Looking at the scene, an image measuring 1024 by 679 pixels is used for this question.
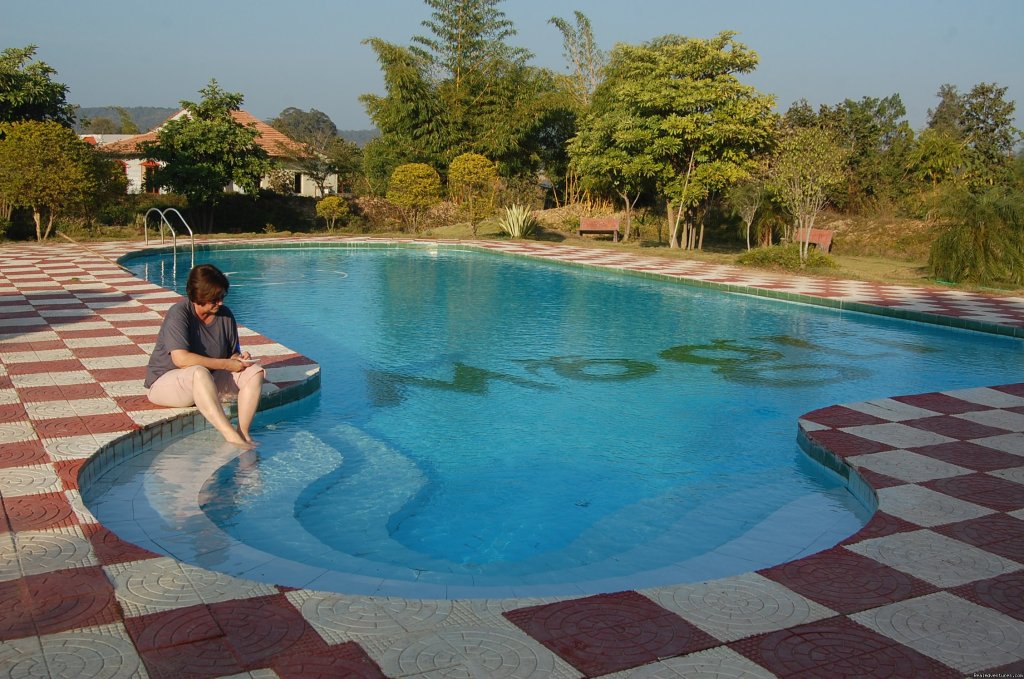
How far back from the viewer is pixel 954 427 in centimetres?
499

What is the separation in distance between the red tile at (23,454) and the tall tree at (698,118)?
48.8ft

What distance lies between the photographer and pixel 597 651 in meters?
2.34

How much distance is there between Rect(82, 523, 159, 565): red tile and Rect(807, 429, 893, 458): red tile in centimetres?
334

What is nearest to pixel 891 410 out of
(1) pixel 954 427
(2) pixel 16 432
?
(1) pixel 954 427

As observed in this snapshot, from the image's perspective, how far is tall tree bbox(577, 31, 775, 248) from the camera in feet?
55.8

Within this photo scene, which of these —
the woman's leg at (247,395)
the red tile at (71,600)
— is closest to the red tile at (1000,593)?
the red tile at (71,600)

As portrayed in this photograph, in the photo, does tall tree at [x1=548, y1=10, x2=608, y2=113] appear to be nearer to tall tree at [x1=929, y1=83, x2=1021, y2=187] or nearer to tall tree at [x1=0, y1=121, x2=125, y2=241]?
tall tree at [x1=929, y1=83, x2=1021, y2=187]

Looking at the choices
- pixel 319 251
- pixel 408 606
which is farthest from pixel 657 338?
pixel 319 251

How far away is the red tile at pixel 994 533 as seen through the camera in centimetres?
316

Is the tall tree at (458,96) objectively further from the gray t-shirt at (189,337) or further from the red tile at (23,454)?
the red tile at (23,454)

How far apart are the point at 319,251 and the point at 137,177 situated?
21331 mm

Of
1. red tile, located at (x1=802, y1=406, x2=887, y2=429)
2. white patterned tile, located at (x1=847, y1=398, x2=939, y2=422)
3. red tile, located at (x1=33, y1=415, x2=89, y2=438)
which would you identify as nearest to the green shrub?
white patterned tile, located at (x1=847, y1=398, x2=939, y2=422)

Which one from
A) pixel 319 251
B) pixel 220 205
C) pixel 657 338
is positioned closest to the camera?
pixel 657 338

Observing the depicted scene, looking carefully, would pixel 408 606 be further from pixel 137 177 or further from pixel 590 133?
pixel 137 177
